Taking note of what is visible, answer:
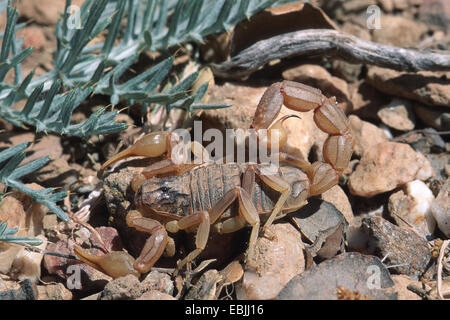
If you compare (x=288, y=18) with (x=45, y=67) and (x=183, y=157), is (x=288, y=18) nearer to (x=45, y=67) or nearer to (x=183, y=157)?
(x=183, y=157)

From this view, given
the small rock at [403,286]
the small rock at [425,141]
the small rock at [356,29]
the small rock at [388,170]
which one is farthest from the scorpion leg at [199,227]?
the small rock at [356,29]

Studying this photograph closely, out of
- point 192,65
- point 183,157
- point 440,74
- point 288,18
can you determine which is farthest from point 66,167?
point 440,74

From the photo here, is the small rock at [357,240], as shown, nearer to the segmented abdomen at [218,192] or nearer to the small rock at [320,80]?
the segmented abdomen at [218,192]

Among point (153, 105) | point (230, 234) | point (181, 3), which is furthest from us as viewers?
point (153, 105)

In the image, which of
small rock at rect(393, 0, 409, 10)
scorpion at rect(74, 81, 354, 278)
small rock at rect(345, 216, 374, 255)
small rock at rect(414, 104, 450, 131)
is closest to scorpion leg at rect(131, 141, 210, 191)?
scorpion at rect(74, 81, 354, 278)

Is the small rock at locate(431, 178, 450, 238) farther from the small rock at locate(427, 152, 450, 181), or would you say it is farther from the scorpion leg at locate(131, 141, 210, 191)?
the scorpion leg at locate(131, 141, 210, 191)

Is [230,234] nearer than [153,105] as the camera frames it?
Yes
